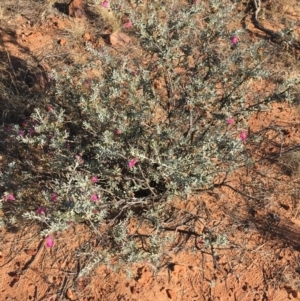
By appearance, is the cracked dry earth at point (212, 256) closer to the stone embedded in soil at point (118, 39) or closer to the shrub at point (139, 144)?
the shrub at point (139, 144)

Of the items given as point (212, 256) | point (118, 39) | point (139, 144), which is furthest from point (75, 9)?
point (212, 256)

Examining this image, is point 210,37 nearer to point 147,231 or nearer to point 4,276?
point 147,231

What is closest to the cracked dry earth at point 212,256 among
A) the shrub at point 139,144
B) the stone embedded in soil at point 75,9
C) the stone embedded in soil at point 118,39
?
the shrub at point 139,144

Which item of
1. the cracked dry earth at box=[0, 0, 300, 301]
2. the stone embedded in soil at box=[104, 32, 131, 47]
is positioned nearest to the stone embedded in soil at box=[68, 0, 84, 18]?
the stone embedded in soil at box=[104, 32, 131, 47]

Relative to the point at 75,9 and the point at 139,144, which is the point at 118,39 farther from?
the point at 139,144

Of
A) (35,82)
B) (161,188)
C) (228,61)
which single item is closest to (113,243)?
(161,188)
